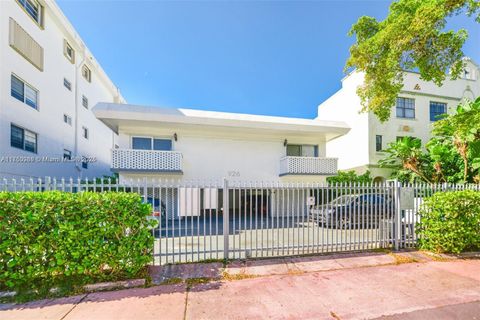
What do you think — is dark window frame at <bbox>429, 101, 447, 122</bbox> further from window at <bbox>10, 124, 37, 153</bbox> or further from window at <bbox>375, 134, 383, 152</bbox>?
window at <bbox>10, 124, 37, 153</bbox>

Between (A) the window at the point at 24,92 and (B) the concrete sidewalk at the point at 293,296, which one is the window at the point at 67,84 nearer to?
(A) the window at the point at 24,92

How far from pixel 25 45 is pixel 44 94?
2471 mm

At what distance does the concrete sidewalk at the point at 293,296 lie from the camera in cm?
363

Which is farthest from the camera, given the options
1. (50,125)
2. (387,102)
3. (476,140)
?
(50,125)

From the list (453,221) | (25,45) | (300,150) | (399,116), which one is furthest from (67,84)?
(399,116)

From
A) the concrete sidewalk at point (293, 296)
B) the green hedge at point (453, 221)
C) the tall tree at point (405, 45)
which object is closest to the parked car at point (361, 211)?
the green hedge at point (453, 221)

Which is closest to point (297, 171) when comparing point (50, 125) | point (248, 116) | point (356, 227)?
point (248, 116)

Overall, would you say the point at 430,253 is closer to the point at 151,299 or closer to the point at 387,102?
the point at 387,102

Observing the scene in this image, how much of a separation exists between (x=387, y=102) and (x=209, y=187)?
766cm

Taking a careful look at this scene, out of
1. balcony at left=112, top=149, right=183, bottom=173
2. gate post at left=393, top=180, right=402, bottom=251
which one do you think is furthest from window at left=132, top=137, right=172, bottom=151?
gate post at left=393, top=180, right=402, bottom=251

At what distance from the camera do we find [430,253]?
6.41 metres

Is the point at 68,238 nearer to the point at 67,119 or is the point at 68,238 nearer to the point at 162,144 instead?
the point at 162,144

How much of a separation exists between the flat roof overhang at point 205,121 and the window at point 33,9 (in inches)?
213

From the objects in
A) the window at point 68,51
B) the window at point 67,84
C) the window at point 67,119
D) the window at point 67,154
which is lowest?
the window at point 67,154
